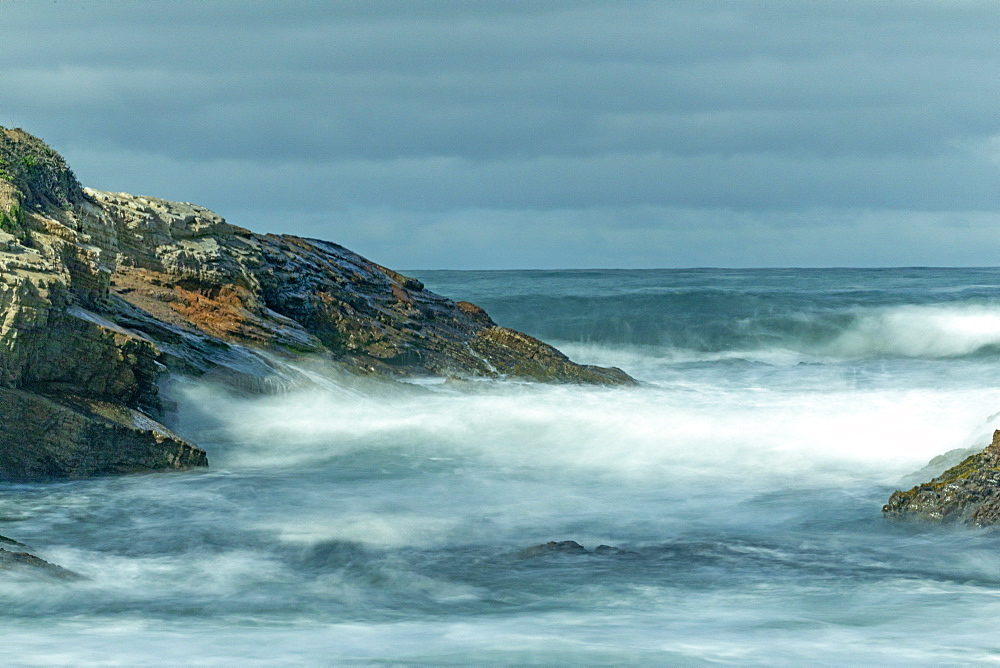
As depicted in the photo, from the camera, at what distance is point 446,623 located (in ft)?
21.2

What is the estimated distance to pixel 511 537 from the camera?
845cm

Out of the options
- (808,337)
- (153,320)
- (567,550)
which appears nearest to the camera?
(567,550)

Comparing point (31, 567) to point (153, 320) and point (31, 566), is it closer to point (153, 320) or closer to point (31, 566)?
point (31, 566)

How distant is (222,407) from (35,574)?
17.6 feet

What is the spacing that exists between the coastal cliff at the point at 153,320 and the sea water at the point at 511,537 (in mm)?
447

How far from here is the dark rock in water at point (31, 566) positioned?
6.82 metres

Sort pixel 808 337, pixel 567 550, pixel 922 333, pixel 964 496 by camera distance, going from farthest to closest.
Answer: pixel 922 333
pixel 808 337
pixel 964 496
pixel 567 550

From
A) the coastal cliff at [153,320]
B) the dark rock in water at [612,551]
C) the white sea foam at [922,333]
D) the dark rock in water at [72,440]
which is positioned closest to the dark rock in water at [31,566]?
the dark rock in water at [72,440]

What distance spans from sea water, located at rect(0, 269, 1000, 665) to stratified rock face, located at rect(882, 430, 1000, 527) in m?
0.19

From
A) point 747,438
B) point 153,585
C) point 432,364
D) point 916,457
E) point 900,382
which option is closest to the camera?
point 153,585

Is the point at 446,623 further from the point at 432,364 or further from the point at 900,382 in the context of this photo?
the point at 900,382

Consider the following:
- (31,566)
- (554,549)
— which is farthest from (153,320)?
(554,549)

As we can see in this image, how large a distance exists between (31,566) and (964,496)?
645cm

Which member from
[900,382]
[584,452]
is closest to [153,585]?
[584,452]
